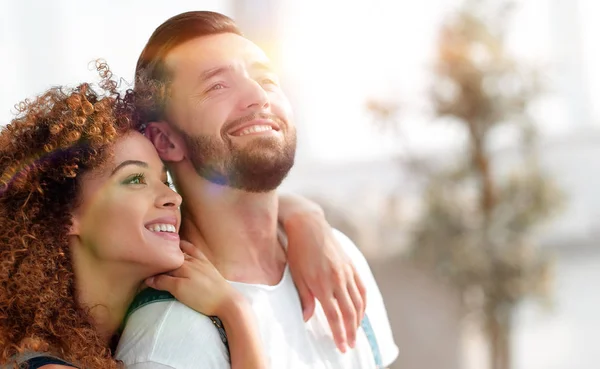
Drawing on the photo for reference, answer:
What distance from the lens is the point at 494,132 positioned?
229cm

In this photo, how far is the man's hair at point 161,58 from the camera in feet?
3.23

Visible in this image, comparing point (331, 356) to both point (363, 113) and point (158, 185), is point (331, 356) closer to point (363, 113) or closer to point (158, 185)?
point (158, 185)

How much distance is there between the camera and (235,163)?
0.94m

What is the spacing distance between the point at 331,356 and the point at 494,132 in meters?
1.43

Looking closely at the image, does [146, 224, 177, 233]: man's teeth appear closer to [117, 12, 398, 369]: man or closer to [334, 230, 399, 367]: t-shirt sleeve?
[117, 12, 398, 369]: man

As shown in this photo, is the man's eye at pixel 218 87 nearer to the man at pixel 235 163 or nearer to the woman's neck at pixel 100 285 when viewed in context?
the man at pixel 235 163

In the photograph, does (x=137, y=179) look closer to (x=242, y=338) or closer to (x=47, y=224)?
(x=47, y=224)

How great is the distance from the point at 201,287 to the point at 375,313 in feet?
1.04

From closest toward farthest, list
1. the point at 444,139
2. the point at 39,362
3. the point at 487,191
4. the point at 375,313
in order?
1. the point at 39,362
2. the point at 375,313
3. the point at 487,191
4. the point at 444,139

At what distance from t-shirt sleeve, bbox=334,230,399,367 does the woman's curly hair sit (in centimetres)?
38

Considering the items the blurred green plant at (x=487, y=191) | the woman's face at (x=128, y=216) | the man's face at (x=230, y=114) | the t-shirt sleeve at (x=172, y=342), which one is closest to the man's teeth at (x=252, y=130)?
the man's face at (x=230, y=114)

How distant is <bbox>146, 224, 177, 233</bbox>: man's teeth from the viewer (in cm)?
90

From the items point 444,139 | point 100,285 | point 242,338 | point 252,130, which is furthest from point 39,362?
point 444,139

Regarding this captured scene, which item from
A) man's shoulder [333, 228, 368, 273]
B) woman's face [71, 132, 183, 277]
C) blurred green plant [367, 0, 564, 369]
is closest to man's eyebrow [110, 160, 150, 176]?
woman's face [71, 132, 183, 277]
